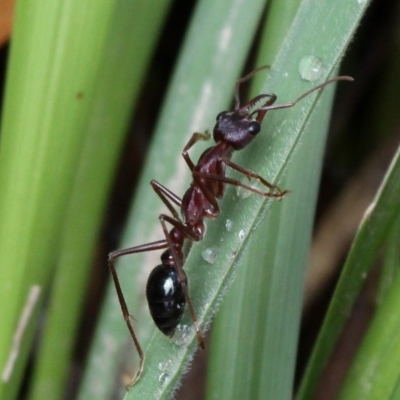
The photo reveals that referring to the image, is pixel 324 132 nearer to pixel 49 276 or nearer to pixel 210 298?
pixel 210 298

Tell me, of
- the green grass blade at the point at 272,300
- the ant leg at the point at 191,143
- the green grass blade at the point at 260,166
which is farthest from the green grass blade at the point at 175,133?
the green grass blade at the point at 260,166

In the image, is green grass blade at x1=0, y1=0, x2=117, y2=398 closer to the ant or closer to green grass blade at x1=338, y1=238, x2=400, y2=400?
the ant

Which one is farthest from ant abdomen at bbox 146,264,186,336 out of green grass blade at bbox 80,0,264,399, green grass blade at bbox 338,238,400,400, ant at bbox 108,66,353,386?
green grass blade at bbox 338,238,400,400

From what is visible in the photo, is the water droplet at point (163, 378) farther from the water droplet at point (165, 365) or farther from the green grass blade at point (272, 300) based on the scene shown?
the green grass blade at point (272, 300)

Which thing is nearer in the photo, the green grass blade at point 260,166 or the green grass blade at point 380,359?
the green grass blade at point 260,166

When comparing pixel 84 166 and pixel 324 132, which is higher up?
pixel 84 166

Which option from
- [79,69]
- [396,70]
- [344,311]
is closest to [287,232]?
[344,311]

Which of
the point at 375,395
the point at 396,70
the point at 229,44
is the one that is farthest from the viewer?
the point at 396,70
